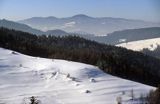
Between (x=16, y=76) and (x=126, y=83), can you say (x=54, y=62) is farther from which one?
(x=126, y=83)

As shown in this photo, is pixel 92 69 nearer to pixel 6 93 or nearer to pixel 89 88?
pixel 89 88

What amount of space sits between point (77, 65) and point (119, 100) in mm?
13055

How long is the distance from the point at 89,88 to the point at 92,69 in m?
7.20

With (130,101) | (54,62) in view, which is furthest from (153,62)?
(130,101)

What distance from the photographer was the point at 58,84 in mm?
39469

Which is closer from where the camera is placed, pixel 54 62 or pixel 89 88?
pixel 89 88

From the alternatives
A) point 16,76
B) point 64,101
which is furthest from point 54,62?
point 64,101

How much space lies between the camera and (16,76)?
138 feet

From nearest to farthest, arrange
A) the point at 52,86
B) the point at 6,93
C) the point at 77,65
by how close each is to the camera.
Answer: the point at 6,93 < the point at 52,86 < the point at 77,65

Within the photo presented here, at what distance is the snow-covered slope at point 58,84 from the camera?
3456 cm

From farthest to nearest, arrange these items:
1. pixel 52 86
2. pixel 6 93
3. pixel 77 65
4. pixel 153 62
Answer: pixel 153 62 < pixel 77 65 < pixel 52 86 < pixel 6 93

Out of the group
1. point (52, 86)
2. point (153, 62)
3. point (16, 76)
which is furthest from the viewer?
point (153, 62)

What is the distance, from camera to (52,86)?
3888 cm

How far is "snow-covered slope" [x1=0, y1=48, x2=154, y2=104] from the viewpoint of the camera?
3456 cm
